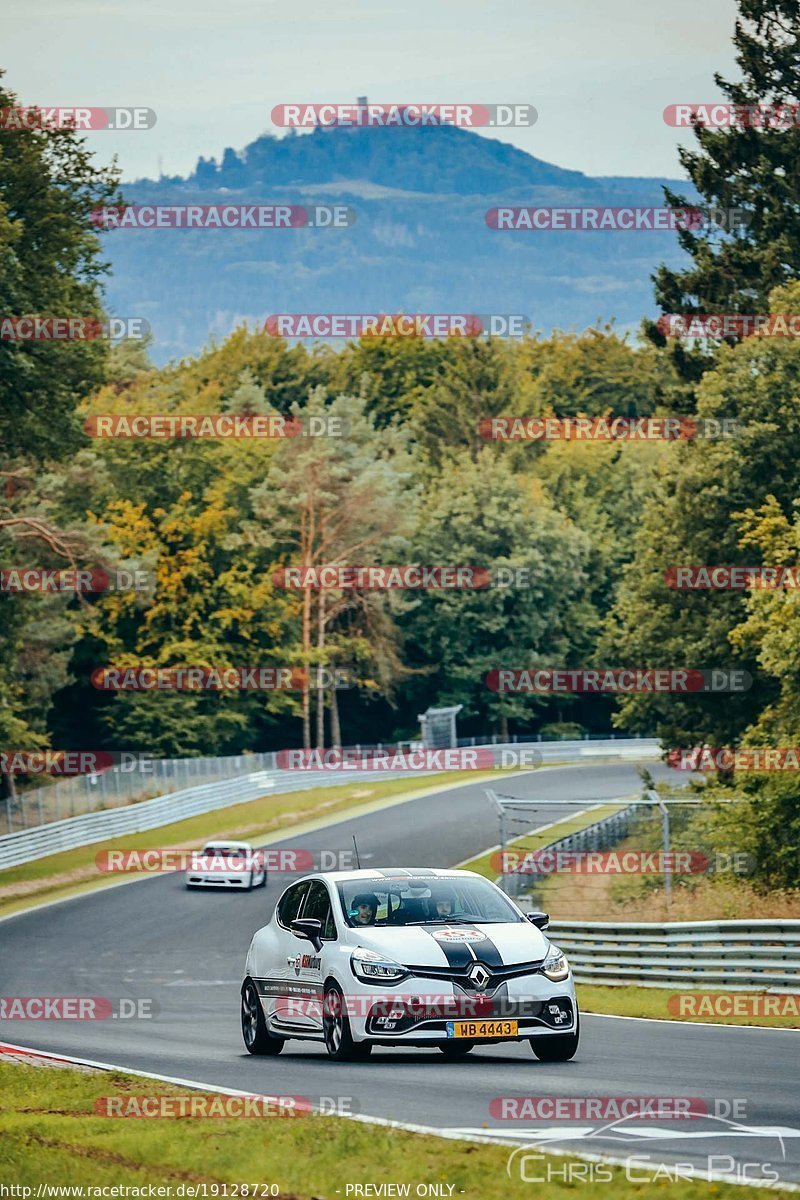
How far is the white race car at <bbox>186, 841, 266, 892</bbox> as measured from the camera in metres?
45.4

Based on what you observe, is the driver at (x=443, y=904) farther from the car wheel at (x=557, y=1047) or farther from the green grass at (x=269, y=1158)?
the green grass at (x=269, y=1158)

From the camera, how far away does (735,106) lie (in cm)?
5497

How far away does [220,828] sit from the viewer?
2389 inches

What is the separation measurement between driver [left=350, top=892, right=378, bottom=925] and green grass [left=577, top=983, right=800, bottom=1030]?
5.13 m

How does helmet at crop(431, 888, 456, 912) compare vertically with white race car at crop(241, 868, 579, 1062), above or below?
above

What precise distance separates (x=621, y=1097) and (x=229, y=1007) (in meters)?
14.3

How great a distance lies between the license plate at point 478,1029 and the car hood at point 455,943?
0.43 metres

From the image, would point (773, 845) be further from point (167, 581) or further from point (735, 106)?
point (167, 581)

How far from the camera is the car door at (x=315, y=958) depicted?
595 inches

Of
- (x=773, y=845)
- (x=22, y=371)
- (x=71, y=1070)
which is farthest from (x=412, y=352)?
(x=71, y=1070)
